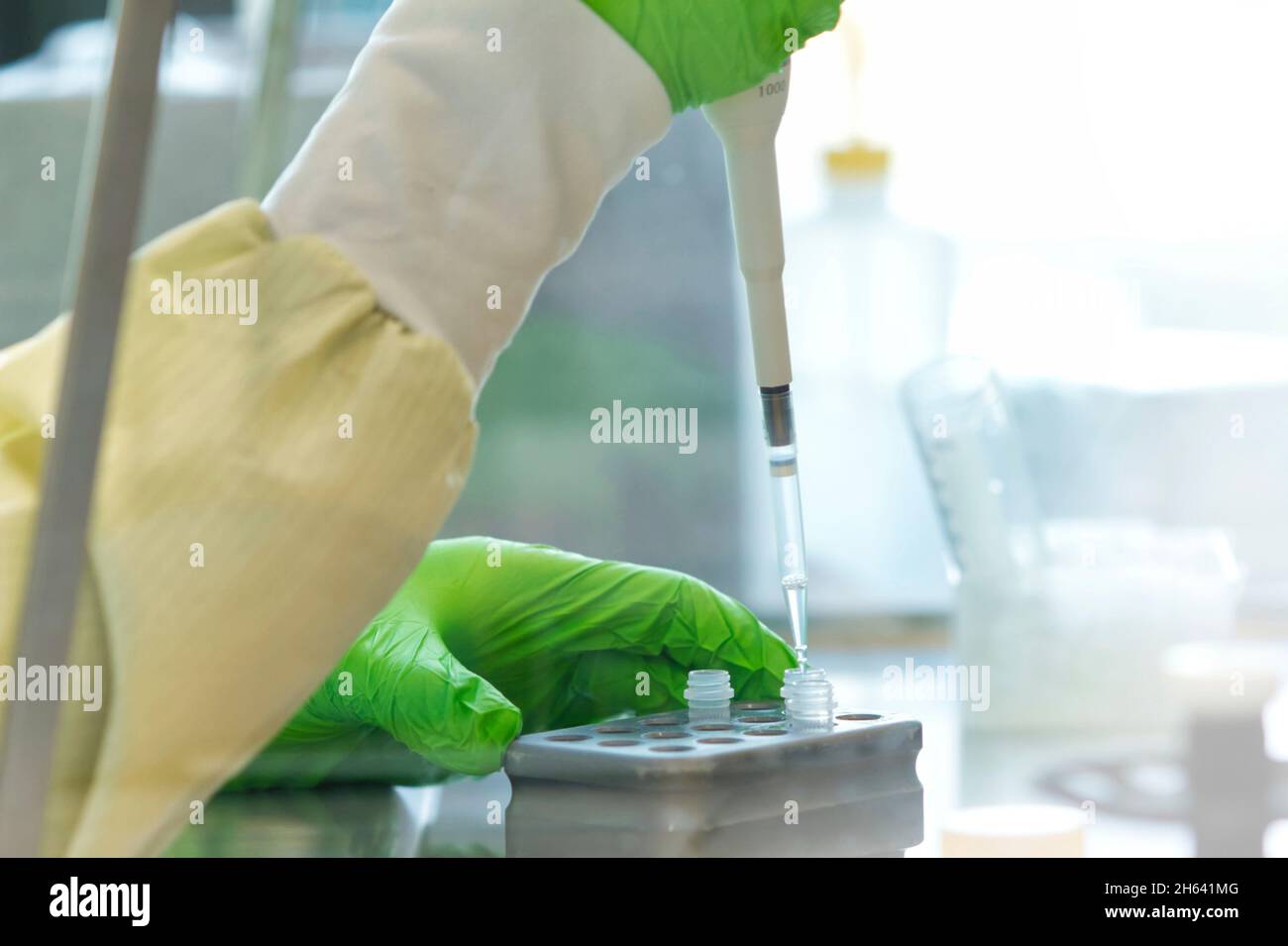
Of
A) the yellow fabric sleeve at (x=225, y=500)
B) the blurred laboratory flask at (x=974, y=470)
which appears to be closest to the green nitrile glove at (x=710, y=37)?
the yellow fabric sleeve at (x=225, y=500)

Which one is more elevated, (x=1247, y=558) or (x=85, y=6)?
(x=85, y=6)

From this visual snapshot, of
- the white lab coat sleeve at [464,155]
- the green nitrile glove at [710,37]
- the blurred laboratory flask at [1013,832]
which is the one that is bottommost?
the blurred laboratory flask at [1013,832]

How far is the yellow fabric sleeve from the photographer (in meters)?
0.31

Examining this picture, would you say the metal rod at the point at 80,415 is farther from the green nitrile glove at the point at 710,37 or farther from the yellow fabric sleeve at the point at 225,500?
the green nitrile glove at the point at 710,37

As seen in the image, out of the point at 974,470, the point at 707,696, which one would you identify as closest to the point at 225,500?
the point at 707,696

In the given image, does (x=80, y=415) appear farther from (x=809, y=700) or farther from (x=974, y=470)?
(x=974, y=470)

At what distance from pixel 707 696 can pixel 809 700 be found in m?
0.04

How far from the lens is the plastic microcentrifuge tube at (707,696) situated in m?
0.44

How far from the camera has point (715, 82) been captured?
0.41 m

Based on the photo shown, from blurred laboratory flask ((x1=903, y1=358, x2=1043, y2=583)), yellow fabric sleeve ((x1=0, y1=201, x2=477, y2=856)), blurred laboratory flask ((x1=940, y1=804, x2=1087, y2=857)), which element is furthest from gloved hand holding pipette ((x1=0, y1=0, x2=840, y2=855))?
blurred laboratory flask ((x1=903, y1=358, x2=1043, y2=583))

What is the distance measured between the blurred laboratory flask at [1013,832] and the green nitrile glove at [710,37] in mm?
240

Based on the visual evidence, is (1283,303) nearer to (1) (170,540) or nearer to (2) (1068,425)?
(2) (1068,425)
